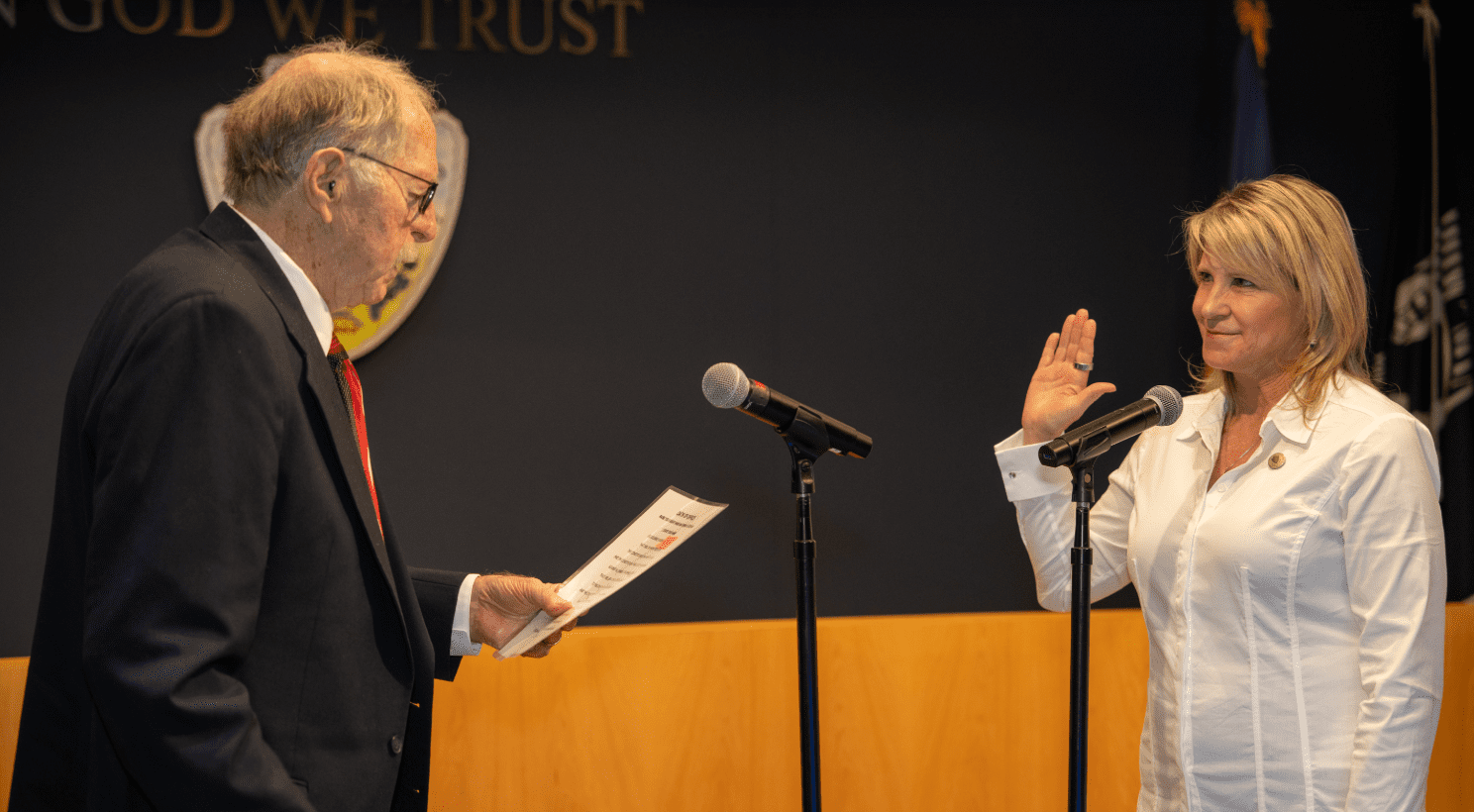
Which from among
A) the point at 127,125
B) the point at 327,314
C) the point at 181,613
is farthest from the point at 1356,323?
the point at 127,125

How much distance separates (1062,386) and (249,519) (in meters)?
1.52

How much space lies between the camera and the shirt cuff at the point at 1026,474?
199cm

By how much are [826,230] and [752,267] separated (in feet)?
0.84

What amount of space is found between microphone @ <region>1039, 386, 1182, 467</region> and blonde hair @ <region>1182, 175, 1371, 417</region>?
301mm

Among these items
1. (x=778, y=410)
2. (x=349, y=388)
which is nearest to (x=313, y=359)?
(x=349, y=388)

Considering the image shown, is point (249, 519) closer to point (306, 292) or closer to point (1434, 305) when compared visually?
point (306, 292)

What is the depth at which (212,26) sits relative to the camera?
2744 mm

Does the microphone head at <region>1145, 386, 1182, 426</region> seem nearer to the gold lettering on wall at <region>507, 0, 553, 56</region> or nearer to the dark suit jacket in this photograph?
the dark suit jacket

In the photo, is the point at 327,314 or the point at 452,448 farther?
the point at 452,448

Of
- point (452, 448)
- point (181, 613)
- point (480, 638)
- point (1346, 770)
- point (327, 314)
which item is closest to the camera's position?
point (181, 613)

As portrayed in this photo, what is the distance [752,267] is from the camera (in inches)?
118

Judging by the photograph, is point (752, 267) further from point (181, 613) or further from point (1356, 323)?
point (181, 613)

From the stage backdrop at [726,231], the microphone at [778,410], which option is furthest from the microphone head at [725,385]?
the stage backdrop at [726,231]

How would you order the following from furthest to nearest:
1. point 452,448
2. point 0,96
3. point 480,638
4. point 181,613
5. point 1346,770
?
point 452,448
point 0,96
point 480,638
point 1346,770
point 181,613
